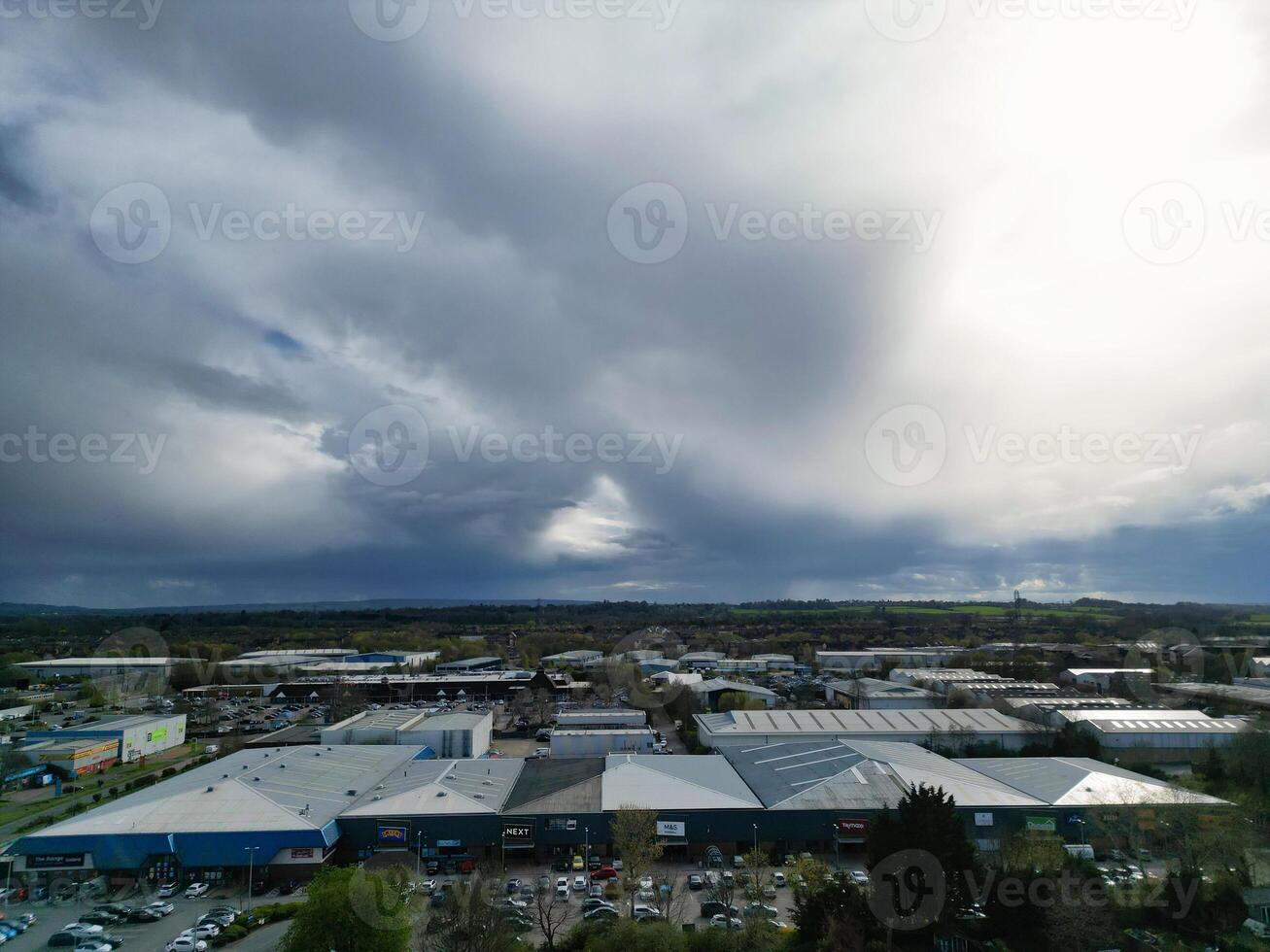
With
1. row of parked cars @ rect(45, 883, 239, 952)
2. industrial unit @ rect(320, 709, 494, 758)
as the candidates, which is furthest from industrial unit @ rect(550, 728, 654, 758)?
row of parked cars @ rect(45, 883, 239, 952)

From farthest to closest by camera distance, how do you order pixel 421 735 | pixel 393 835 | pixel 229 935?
pixel 421 735 → pixel 393 835 → pixel 229 935

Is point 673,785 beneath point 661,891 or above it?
above

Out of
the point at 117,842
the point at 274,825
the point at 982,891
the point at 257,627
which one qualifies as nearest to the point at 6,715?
the point at 117,842

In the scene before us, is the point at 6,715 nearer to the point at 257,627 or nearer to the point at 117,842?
the point at 117,842

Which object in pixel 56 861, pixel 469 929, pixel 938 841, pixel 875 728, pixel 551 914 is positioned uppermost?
pixel 938 841

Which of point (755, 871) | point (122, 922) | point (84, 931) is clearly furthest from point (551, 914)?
point (84, 931)

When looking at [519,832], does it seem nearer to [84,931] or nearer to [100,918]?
[100,918]
